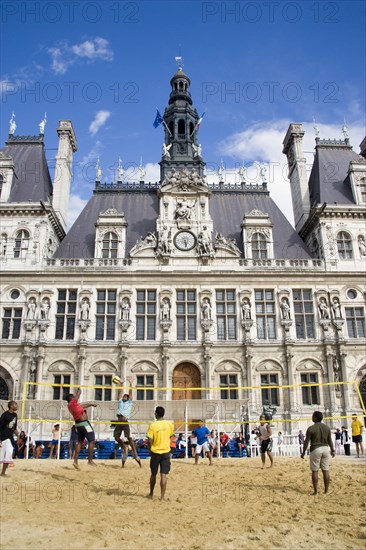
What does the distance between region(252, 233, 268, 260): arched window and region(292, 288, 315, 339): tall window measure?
10.9 ft

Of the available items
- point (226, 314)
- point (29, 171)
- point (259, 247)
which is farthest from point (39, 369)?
point (259, 247)

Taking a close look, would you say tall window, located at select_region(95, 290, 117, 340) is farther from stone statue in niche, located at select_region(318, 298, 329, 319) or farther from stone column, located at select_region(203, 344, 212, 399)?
stone statue in niche, located at select_region(318, 298, 329, 319)

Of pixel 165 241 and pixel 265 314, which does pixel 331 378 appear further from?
pixel 165 241

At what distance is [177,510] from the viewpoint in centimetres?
939

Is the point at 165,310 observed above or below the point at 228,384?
above

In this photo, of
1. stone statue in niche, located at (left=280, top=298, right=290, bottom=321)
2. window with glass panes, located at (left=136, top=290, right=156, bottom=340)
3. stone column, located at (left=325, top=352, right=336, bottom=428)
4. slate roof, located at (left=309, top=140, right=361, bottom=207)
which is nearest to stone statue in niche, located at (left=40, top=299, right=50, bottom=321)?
window with glass panes, located at (left=136, top=290, right=156, bottom=340)

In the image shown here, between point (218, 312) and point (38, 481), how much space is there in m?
21.1

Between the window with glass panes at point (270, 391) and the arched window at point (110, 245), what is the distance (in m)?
13.2

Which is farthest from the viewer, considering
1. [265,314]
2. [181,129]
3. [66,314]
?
[181,129]

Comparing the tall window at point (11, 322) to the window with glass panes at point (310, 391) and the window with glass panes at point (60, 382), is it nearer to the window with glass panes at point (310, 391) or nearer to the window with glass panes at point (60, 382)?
the window with glass panes at point (60, 382)

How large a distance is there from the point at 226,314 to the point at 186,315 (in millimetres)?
2650

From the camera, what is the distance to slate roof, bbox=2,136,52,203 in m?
35.0

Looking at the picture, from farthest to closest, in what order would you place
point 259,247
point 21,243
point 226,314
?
point 259,247 < point 21,243 < point 226,314

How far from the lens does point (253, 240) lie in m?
33.7
